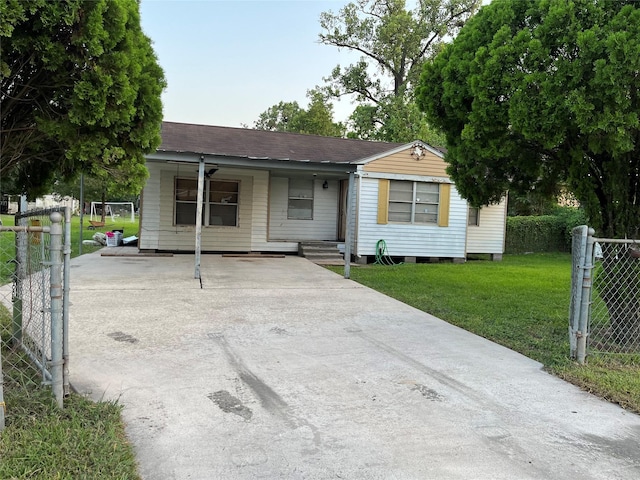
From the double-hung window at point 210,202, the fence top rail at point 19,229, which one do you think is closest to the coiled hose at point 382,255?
the double-hung window at point 210,202

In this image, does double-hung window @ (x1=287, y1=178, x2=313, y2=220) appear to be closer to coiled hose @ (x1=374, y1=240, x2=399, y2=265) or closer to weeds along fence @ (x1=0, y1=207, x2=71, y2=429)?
coiled hose @ (x1=374, y1=240, x2=399, y2=265)

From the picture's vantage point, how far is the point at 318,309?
662 cm

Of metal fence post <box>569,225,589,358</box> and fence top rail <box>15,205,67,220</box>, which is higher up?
fence top rail <box>15,205,67,220</box>

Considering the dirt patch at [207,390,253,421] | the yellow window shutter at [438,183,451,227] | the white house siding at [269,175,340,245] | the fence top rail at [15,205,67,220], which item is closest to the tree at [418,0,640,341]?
the dirt patch at [207,390,253,421]

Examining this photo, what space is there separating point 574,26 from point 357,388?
402 centimetres

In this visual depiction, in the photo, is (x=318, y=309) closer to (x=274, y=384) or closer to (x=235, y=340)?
(x=235, y=340)

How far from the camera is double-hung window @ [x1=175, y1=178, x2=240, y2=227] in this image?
13.0 metres

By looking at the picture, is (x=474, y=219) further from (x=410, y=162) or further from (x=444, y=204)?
(x=410, y=162)

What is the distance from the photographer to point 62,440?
2.52m

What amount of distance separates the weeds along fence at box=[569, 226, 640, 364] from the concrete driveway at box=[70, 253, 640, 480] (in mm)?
631

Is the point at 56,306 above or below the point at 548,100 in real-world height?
below

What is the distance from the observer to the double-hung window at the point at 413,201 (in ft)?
44.0

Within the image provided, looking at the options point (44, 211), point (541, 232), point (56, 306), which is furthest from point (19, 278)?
point (541, 232)

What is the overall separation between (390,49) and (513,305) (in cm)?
2429
